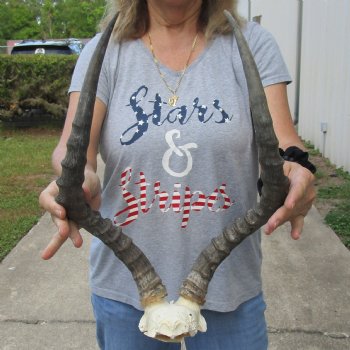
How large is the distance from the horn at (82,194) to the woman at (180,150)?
214mm

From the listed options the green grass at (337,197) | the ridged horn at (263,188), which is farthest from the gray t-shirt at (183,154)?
the green grass at (337,197)

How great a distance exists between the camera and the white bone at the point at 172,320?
1763mm

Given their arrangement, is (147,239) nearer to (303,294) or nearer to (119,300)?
(119,300)

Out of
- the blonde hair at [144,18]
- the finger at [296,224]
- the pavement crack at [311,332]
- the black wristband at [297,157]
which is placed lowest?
the pavement crack at [311,332]

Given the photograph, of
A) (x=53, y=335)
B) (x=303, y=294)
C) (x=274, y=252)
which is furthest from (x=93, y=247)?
(x=274, y=252)

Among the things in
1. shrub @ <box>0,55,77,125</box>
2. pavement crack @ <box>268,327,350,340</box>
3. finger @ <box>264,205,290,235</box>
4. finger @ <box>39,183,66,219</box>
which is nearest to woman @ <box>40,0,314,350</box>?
finger @ <box>39,183,66,219</box>

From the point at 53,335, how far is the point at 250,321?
93.5 inches

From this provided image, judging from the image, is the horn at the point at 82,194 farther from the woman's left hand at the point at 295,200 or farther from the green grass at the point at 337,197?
the green grass at the point at 337,197

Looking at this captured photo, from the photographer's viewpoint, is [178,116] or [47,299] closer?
[178,116]

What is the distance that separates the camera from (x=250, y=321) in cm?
222

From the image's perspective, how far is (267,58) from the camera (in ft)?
6.78

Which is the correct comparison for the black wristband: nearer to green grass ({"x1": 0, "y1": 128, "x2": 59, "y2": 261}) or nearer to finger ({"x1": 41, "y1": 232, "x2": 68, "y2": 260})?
finger ({"x1": 41, "y1": 232, "x2": 68, "y2": 260})

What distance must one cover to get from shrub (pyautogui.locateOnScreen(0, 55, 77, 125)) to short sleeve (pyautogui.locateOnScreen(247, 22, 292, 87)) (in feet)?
33.9

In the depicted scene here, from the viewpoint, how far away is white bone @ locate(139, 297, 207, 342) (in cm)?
176
